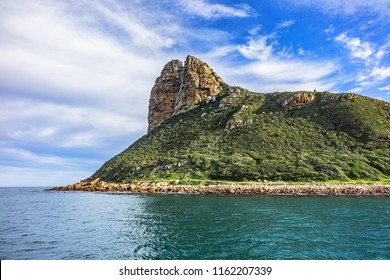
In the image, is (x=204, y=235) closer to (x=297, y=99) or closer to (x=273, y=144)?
(x=273, y=144)

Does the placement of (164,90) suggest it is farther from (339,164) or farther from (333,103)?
(339,164)

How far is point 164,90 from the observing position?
645 ft

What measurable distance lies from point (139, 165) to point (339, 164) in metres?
73.6

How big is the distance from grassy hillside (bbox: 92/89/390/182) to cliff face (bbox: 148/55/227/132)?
26100 millimetres

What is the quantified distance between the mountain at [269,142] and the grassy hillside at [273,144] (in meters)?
0.30

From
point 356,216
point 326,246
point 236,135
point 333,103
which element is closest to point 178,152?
point 236,135

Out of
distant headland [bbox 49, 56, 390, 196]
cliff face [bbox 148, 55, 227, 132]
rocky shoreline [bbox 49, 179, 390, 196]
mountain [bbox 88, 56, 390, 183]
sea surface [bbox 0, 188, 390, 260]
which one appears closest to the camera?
sea surface [bbox 0, 188, 390, 260]

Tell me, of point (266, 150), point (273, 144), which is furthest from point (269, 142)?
point (266, 150)

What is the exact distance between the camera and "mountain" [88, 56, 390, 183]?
9069cm

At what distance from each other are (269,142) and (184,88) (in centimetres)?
8526

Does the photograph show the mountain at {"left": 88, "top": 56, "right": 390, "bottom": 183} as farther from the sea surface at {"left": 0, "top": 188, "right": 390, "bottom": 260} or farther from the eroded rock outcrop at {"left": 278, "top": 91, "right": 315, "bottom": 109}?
the sea surface at {"left": 0, "top": 188, "right": 390, "bottom": 260}

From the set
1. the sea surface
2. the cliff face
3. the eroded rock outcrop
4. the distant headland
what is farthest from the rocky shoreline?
the cliff face

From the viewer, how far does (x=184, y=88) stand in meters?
179

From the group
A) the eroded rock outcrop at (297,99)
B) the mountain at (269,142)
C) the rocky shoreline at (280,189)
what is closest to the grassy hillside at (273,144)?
the mountain at (269,142)
